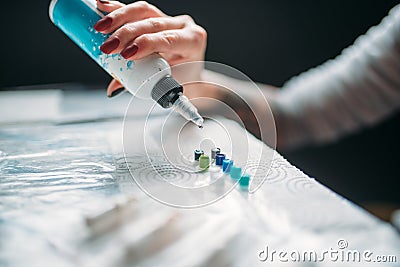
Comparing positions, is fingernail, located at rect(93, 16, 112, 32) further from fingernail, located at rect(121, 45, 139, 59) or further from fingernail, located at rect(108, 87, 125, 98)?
fingernail, located at rect(108, 87, 125, 98)

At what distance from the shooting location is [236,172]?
48 centimetres

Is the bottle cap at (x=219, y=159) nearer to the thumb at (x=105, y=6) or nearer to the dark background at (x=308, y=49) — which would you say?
the thumb at (x=105, y=6)

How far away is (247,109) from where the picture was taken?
58 centimetres

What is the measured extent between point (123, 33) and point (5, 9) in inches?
26.6

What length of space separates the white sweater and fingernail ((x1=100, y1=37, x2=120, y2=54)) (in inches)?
15.4

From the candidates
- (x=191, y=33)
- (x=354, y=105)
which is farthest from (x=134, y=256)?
(x=354, y=105)

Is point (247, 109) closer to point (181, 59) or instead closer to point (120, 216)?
point (181, 59)

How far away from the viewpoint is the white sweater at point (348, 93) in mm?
781

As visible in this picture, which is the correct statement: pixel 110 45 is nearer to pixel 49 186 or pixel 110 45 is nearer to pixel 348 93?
pixel 49 186

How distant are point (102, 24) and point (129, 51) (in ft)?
0.18

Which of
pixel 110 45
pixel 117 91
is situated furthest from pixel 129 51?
pixel 117 91

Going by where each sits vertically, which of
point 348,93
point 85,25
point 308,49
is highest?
point 85,25

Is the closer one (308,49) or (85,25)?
(85,25)

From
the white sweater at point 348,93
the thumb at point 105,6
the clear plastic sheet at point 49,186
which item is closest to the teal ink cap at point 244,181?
the clear plastic sheet at point 49,186
